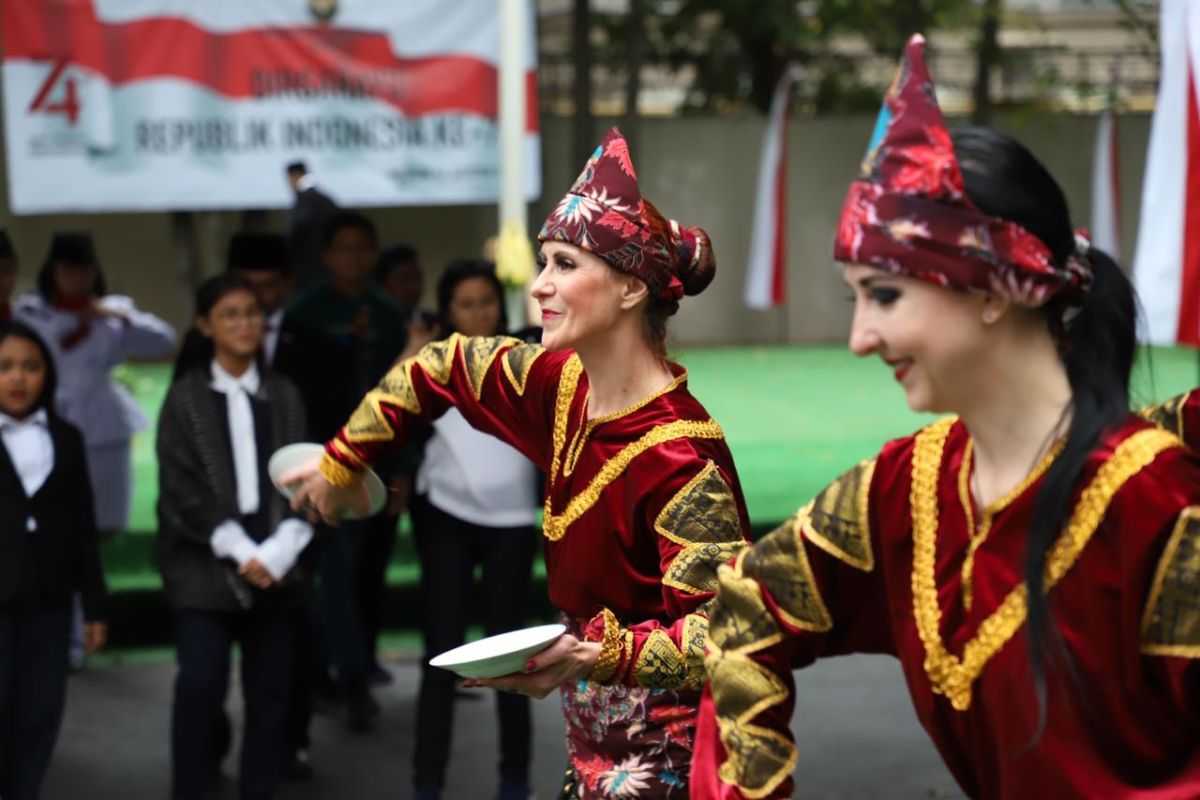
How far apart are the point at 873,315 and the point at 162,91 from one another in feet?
35.9

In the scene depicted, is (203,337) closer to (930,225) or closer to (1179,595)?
(930,225)

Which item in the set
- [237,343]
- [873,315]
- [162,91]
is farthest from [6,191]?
[873,315]

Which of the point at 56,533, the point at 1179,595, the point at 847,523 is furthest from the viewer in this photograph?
the point at 56,533

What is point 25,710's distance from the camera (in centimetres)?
499

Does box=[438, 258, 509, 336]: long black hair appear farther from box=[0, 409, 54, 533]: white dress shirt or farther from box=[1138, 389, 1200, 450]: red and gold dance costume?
box=[1138, 389, 1200, 450]: red and gold dance costume

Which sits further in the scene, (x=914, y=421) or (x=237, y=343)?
(x=914, y=421)

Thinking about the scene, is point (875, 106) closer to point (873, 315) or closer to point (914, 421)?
point (914, 421)

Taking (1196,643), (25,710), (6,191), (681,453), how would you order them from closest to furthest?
(1196,643), (681,453), (25,710), (6,191)

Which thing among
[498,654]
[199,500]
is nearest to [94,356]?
[199,500]

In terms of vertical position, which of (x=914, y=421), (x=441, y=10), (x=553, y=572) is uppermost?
(x=441, y=10)

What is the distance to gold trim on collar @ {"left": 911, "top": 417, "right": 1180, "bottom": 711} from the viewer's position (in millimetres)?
1977

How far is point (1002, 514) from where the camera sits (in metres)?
2.05

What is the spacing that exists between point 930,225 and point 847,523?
41 centimetres

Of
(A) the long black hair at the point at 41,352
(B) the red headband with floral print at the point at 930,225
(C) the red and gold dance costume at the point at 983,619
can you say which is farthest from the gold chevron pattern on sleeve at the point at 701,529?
(A) the long black hair at the point at 41,352
